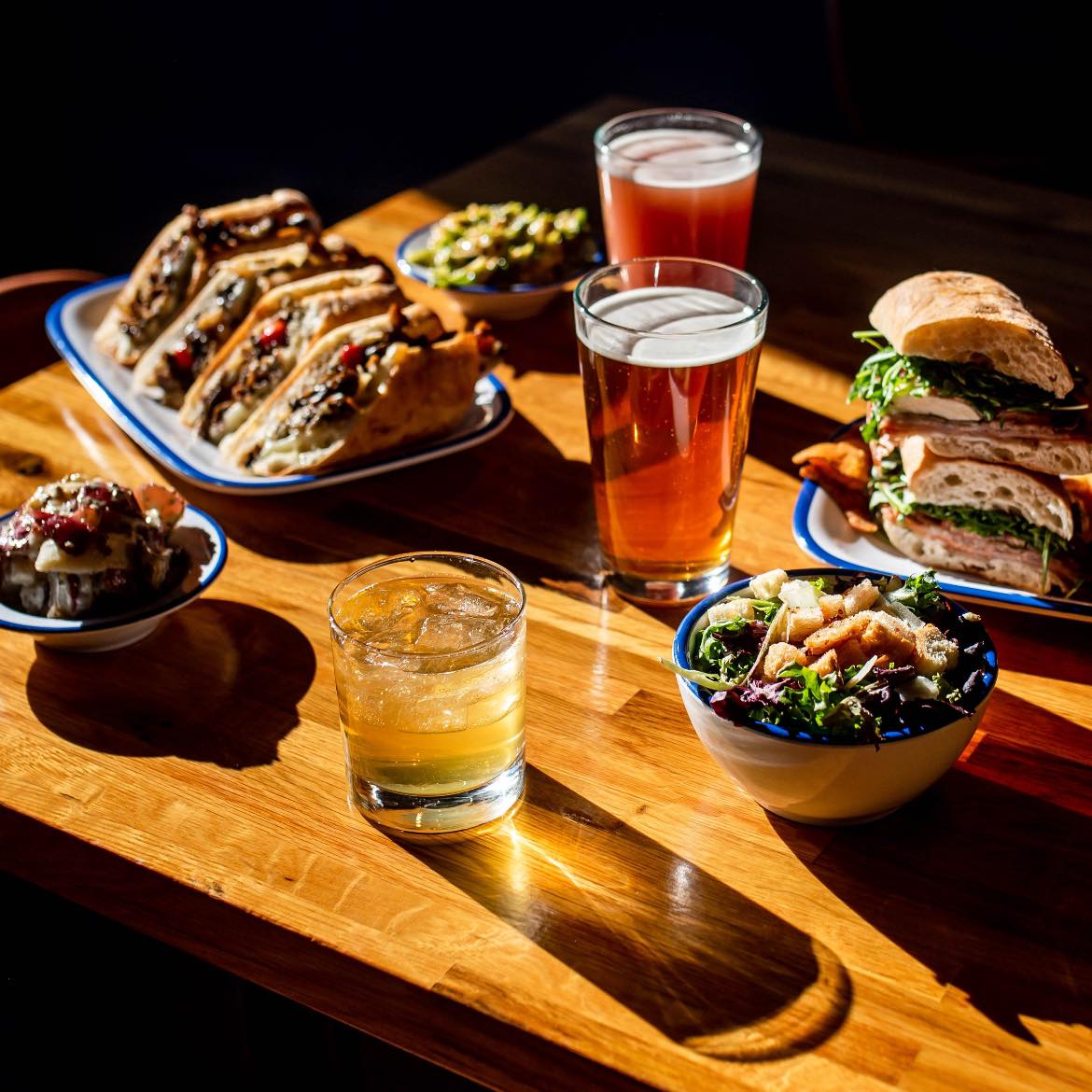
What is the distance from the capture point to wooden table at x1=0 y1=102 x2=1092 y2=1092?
1027 millimetres

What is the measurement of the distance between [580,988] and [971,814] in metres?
0.41

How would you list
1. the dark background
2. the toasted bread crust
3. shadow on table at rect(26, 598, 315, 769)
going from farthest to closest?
the dark background
the toasted bread crust
shadow on table at rect(26, 598, 315, 769)

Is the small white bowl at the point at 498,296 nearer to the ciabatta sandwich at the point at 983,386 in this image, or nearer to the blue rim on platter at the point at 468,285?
the blue rim on platter at the point at 468,285

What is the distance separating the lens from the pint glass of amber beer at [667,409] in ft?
4.68

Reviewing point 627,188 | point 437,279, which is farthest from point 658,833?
point 437,279

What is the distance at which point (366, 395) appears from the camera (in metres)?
1.79

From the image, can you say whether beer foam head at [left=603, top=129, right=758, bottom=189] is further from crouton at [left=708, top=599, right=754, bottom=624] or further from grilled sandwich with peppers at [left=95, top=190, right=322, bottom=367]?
crouton at [left=708, top=599, right=754, bottom=624]

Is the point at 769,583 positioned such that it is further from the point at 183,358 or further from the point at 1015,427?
the point at 183,358

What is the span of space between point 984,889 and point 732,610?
1.05 ft


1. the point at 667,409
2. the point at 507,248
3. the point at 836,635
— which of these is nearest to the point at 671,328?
the point at 667,409

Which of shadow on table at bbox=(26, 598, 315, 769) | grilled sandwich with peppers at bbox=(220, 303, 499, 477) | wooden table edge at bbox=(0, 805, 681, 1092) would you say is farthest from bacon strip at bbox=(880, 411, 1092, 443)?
wooden table edge at bbox=(0, 805, 681, 1092)

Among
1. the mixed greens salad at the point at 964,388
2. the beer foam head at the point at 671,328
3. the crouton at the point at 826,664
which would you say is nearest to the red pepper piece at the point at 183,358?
the beer foam head at the point at 671,328

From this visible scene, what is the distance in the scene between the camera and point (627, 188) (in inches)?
77.4

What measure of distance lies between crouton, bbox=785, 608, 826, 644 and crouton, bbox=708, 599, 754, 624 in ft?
0.21
